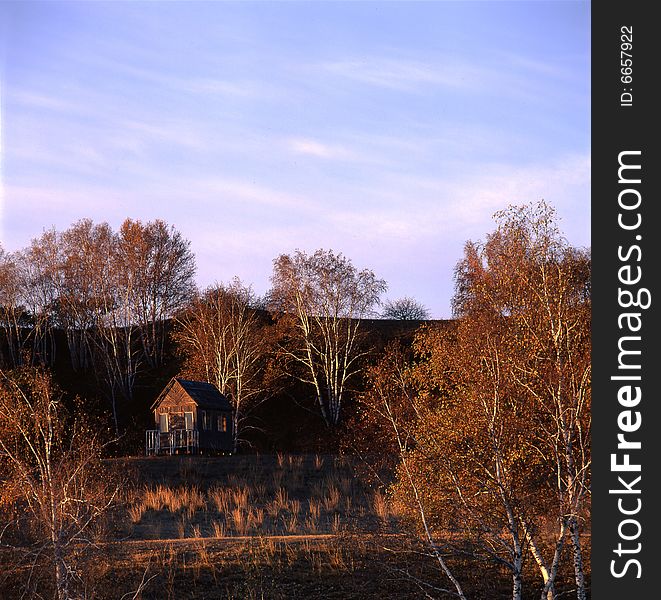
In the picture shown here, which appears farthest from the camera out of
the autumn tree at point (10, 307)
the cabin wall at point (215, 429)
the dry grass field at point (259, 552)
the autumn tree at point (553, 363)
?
the autumn tree at point (10, 307)

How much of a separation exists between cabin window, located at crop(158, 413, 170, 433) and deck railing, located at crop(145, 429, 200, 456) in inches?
15.7

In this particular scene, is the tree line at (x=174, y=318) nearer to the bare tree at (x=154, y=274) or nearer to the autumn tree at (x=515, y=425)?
the bare tree at (x=154, y=274)

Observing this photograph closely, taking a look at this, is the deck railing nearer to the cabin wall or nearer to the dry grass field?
the cabin wall

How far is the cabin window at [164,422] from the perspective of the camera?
50.2 metres

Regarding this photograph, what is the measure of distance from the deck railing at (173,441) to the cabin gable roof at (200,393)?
165 centimetres

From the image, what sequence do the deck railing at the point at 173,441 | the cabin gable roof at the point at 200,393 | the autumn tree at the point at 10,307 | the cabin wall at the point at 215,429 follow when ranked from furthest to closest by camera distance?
the autumn tree at the point at 10,307 < the cabin wall at the point at 215,429 < the deck railing at the point at 173,441 < the cabin gable roof at the point at 200,393

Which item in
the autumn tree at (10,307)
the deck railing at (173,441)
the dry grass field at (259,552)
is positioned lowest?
the dry grass field at (259,552)

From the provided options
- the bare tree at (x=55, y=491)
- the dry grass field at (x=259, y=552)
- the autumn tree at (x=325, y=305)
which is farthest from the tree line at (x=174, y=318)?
the bare tree at (x=55, y=491)

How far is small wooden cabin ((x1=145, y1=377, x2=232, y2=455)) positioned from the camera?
1912 inches

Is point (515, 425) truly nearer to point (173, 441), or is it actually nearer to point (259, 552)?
point (259, 552)

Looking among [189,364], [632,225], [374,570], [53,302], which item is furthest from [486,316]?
[53,302]

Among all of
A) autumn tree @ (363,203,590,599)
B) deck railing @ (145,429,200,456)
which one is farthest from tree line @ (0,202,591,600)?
deck railing @ (145,429,200,456)

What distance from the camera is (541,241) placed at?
17750mm

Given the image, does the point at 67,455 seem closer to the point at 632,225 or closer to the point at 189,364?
the point at 632,225
